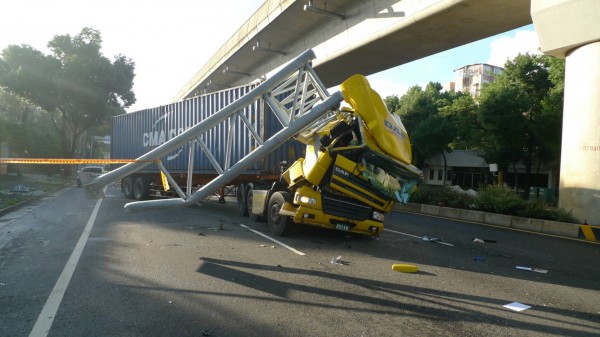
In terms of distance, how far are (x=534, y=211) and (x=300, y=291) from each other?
11.3 meters

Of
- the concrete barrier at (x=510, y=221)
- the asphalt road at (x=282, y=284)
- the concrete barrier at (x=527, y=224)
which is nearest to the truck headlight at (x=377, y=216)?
the asphalt road at (x=282, y=284)

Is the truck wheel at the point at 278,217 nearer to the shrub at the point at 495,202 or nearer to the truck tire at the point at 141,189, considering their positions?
the shrub at the point at 495,202

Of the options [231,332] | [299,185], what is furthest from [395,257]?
[231,332]

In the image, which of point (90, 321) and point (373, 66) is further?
point (373, 66)

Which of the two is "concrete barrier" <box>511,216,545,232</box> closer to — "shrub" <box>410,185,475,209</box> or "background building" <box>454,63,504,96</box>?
"shrub" <box>410,185,475,209</box>

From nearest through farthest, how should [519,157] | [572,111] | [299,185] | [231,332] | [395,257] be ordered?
[231,332], [395,257], [299,185], [572,111], [519,157]

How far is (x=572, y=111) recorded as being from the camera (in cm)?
1325

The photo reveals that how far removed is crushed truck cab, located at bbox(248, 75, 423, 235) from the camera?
7824 mm

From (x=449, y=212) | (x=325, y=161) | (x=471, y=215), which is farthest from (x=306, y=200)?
(x=449, y=212)

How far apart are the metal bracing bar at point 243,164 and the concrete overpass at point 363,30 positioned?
261 inches

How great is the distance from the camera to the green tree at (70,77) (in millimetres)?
35562

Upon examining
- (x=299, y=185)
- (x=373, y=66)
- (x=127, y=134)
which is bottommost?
(x=299, y=185)

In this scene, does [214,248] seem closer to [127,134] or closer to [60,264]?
[60,264]

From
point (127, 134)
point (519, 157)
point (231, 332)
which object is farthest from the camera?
point (519, 157)
